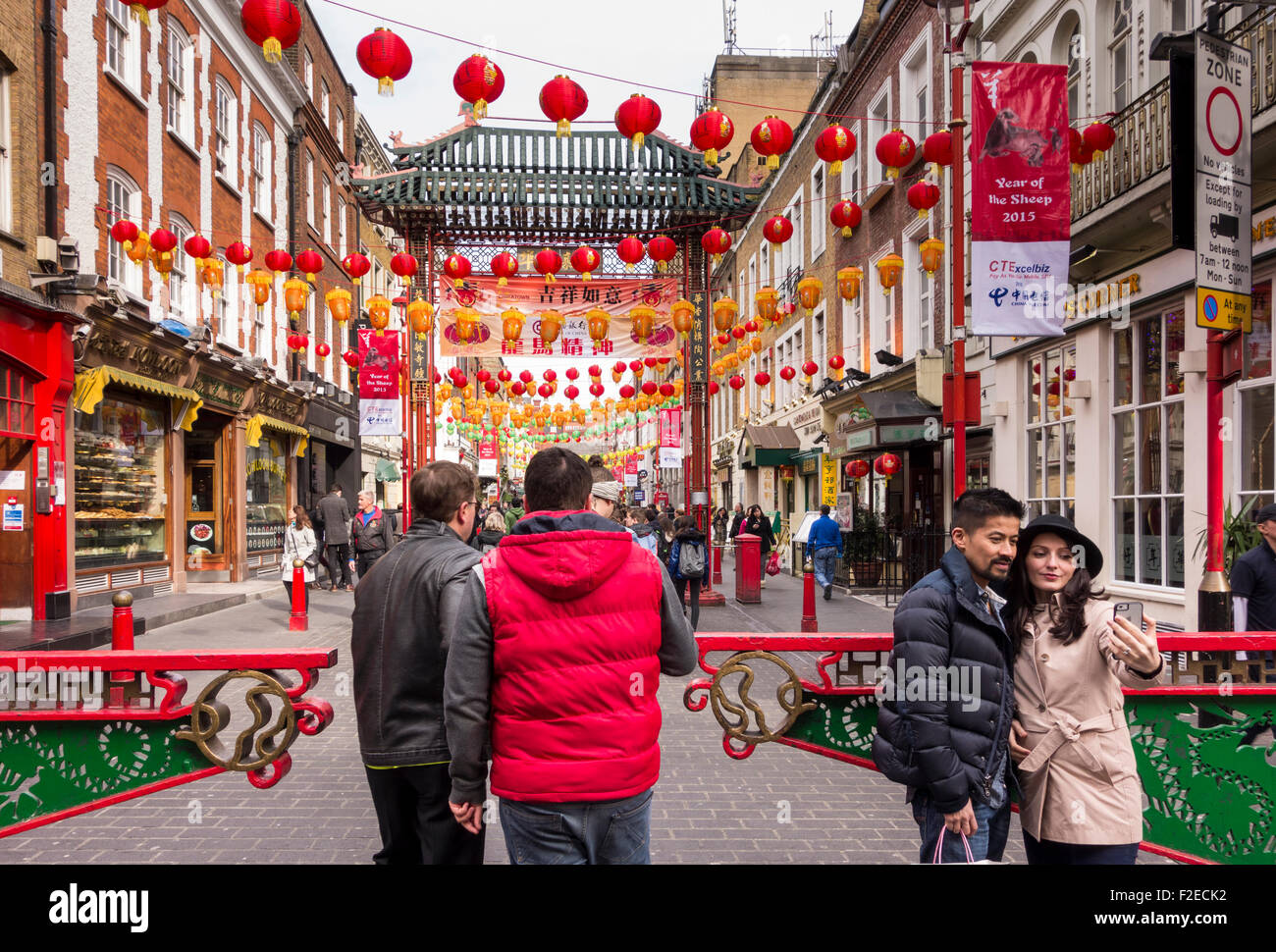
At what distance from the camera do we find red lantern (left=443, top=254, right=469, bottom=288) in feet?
49.4

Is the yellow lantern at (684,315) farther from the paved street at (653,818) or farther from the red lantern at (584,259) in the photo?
the paved street at (653,818)

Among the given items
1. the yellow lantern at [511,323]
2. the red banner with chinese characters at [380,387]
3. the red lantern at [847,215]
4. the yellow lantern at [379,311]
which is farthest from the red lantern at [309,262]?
the red lantern at [847,215]

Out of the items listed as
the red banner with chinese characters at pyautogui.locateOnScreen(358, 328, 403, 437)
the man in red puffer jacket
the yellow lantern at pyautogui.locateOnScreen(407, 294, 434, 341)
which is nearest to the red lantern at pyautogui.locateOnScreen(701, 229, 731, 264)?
the yellow lantern at pyautogui.locateOnScreen(407, 294, 434, 341)

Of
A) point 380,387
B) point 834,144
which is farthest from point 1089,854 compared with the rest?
point 380,387

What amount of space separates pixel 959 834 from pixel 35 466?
12.6 m

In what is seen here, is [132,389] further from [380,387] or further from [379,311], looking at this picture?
[380,387]

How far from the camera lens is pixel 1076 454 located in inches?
452

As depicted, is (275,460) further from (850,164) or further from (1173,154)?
(1173,154)

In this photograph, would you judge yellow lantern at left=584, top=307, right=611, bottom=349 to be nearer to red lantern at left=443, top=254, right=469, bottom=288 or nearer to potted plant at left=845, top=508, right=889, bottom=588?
red lantern at left=443, top=254, right=469, bottom=288

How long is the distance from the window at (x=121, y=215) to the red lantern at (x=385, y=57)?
27.1 feet

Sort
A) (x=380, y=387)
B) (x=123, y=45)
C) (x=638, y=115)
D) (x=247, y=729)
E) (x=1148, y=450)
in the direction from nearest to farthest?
(x=247, y=729) < (x=638, y=115) < (x=1148, y=450) < (x=123, y=45) < (x=380, y=387)

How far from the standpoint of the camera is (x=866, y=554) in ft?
57.3

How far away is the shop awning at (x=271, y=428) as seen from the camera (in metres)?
18.2
